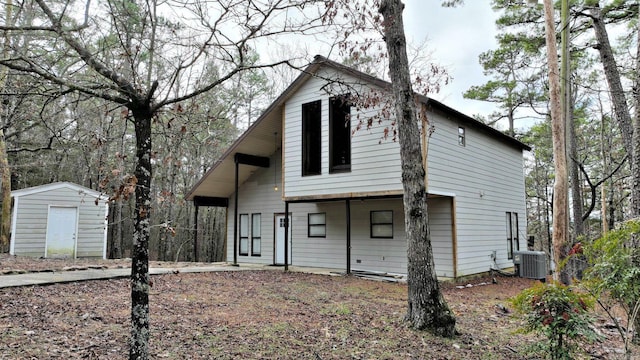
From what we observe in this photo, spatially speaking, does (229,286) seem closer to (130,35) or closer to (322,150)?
(322,150)

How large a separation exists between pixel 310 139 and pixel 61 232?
9.56 m

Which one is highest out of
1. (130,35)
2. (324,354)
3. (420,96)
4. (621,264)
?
(420,96)

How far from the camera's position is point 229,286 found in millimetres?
8672

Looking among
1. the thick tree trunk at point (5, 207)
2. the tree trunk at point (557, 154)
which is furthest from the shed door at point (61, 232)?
the tree trunk at point (557, 154)

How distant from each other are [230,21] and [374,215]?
9.27 metres

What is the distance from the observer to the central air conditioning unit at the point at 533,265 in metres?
12.3

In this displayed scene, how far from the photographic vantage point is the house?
1045 centimetres

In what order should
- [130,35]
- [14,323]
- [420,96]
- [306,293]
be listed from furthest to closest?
[420,96] → [306,293] → [14,323] → [130,35]

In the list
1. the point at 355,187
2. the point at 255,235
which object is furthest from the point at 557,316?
the point at 255,235

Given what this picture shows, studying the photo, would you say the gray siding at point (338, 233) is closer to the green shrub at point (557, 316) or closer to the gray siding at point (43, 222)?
the gray siding at point (43, 222)

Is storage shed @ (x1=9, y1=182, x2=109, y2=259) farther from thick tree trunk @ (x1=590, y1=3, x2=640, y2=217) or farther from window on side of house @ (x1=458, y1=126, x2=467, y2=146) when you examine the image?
thick tree trunk @ (x1=590, y1=3, x2=640, y2=217)

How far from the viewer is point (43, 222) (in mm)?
13789

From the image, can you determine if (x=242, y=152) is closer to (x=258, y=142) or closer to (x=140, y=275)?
(x=258, y=142)

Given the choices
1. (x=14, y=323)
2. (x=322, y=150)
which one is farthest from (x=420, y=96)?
Result: (x=14, y=323)
